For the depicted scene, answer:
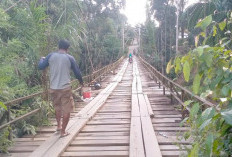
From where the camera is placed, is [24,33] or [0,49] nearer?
[0,49]

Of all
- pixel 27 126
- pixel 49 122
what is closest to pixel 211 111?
pixel 27 126

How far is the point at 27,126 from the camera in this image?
16.1 feet

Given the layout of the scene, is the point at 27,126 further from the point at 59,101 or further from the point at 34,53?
the point at 34,53

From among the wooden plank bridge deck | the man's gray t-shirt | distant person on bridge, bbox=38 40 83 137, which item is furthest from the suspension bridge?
the man's gray t-shirt

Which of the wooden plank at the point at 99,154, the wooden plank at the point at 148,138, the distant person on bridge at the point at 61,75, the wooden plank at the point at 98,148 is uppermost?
the distant person on bridge at the point at 61,75

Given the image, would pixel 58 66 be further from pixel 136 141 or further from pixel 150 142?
pixel 150 142

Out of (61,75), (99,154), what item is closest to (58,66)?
(61,75)

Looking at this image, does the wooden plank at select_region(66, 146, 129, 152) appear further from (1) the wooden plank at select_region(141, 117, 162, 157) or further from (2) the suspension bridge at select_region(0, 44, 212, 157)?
(1) the wooden plank at select_region(141, 117, 162, 157)

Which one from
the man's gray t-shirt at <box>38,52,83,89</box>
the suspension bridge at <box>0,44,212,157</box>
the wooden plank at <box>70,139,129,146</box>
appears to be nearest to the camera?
the suspension bridge at <box>0,44,212,157</box>

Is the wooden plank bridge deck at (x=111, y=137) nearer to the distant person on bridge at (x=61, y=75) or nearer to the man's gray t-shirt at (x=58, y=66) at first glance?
the distant person on bridge at (x=61, y=75)

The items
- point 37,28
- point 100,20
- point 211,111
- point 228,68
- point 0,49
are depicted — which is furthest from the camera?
point 100,20

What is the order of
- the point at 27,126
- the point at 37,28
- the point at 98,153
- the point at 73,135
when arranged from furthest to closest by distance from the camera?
the point at 37,28, the point at 27,126, the point at 73,135, the point at 98,153

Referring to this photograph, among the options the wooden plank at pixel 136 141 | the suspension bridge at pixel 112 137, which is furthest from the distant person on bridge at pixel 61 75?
the wooden plank at pixel 136 141

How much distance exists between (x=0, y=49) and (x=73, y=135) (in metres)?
2.38
